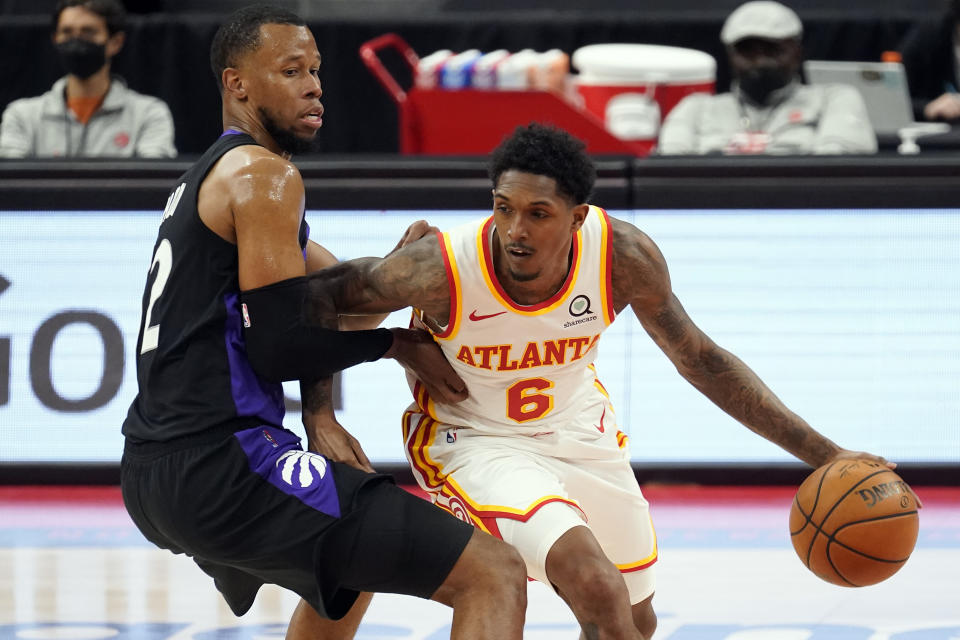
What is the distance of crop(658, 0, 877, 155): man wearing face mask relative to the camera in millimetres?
7270

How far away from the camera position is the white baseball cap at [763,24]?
7.36 metres

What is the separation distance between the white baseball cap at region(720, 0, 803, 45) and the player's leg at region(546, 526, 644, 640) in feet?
15.5

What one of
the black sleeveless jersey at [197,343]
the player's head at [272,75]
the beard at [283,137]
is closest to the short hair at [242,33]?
the player's head at [272,75]

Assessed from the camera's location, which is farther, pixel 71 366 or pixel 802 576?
pixel 71 366

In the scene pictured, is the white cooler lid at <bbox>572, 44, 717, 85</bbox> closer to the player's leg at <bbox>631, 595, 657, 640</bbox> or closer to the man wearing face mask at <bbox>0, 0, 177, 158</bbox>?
the man wearing face mask at <bbox>0, 0, 177, 158</bbox>

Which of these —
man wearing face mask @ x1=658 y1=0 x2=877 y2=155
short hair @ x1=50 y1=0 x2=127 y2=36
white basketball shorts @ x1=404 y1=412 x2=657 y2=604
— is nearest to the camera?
white basketball shorts @ x1=404 y1=412 x2=657 y2=604

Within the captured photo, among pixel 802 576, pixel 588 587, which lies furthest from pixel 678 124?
pixel 588 587

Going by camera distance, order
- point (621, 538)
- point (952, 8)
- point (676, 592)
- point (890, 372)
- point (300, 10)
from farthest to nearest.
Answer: point (300, 10), point (952, 8), point (890, 372), point (676, 592), point (621, 538)

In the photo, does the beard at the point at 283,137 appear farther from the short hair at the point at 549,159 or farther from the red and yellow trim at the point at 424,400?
the red and yellow trim at the point at 424,400

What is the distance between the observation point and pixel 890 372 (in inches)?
241

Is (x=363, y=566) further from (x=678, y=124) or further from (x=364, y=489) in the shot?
(x=678, y=124)

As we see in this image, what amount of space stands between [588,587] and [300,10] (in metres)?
8.16

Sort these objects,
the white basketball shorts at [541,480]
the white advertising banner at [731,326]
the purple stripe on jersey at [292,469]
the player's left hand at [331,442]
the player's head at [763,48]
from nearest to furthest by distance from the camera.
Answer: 1. the purple stripe on jersey at [292,469]
2. the player's left hand at [331,442]
3. the white basketball shorts at [541,480]
4. the white advertising banner at [731,326]
5. the player's head at [763,48]

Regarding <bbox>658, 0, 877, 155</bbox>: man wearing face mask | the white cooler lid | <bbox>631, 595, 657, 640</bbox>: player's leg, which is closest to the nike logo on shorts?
<bbox>631, 595, 657, 640</bbox>: player's leg
